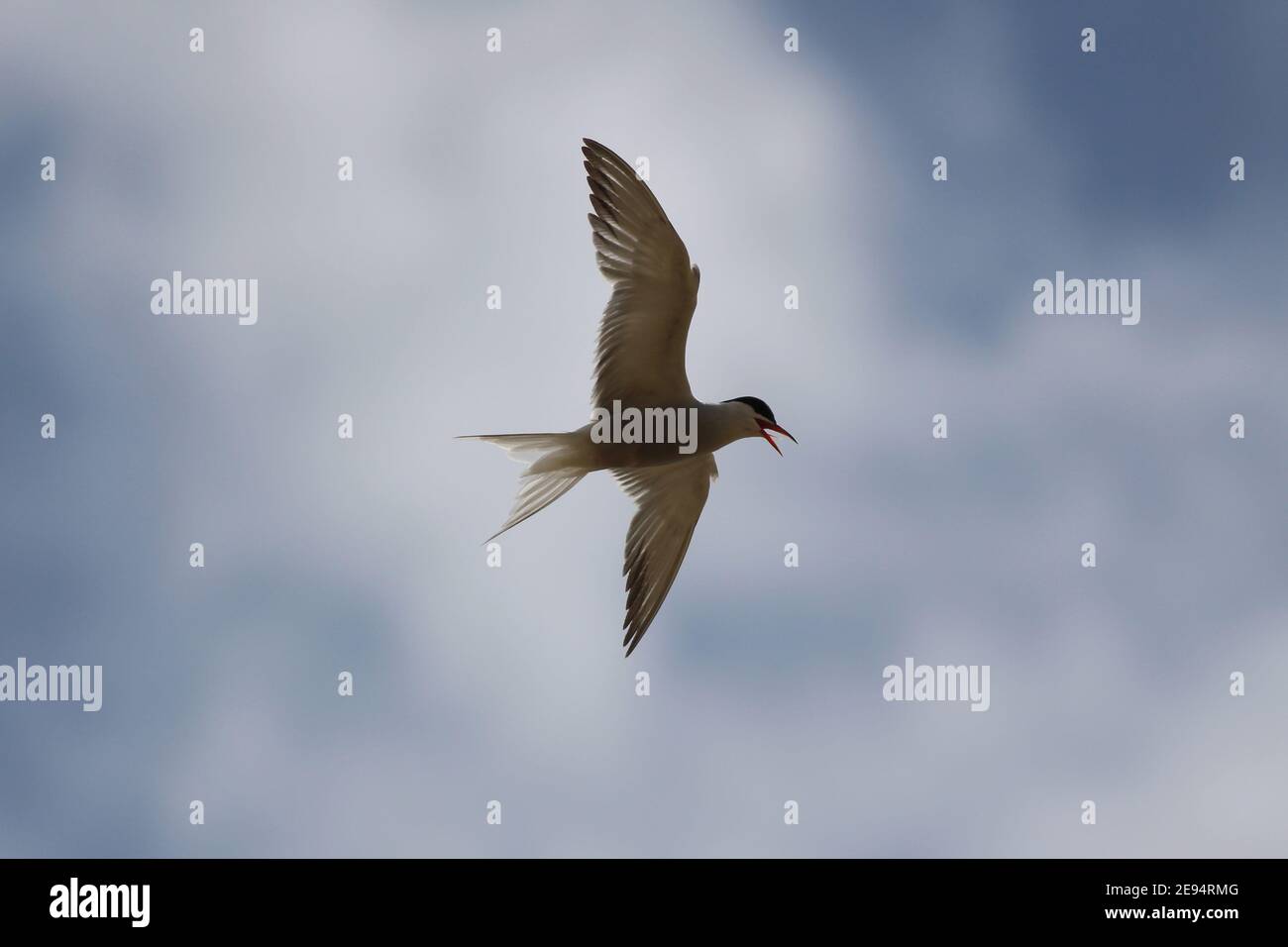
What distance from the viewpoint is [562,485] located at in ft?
23.4

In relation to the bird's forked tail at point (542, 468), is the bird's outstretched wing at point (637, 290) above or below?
above

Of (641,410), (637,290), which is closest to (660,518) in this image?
(641,410)

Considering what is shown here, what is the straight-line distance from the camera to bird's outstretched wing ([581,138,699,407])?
6.71 m

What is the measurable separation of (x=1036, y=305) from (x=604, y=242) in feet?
15.4

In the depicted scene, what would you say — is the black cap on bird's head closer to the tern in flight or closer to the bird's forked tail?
the tern in flight

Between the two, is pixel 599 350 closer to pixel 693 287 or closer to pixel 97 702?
pixel 693 287

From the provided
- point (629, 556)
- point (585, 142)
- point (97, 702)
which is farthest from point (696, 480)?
point (97, 702)

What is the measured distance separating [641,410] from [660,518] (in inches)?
34.4

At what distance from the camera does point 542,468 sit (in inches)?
279

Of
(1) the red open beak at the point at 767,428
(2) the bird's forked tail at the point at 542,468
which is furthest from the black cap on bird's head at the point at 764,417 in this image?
(2) the bird's forked tail at the point at 542,468

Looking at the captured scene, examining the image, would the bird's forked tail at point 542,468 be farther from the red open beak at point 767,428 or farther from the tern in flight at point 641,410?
the red open beak at point 767,428

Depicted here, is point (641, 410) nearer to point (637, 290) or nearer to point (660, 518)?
point (637, 290)

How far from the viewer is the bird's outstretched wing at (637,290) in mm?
6715
